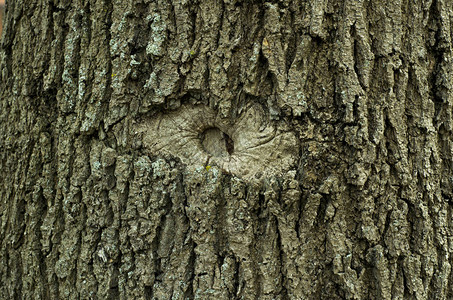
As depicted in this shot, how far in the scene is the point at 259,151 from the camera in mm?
1551

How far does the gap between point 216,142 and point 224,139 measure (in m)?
0.03

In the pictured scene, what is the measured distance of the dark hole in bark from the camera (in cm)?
162

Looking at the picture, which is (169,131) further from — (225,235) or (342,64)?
(342,64)

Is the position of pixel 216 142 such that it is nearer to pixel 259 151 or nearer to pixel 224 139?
pixel 224 139

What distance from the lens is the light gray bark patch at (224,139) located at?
1.54 meters

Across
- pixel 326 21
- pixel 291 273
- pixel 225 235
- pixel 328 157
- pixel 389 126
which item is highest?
pixel 326 21

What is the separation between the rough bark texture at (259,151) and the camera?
4.99 feet

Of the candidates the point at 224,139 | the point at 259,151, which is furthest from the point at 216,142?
the point at 259,151

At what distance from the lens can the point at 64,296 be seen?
1700 mm

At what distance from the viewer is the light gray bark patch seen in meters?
1.54

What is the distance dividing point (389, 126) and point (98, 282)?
1195 mm

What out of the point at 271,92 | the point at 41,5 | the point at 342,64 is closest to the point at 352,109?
the point at 342,64

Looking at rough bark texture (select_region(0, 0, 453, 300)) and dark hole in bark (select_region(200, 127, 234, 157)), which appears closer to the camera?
rough bark texture (select_region(0, 0, 453, 300))

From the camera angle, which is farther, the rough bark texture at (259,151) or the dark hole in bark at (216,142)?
the dark hole in bark at (216,142)
